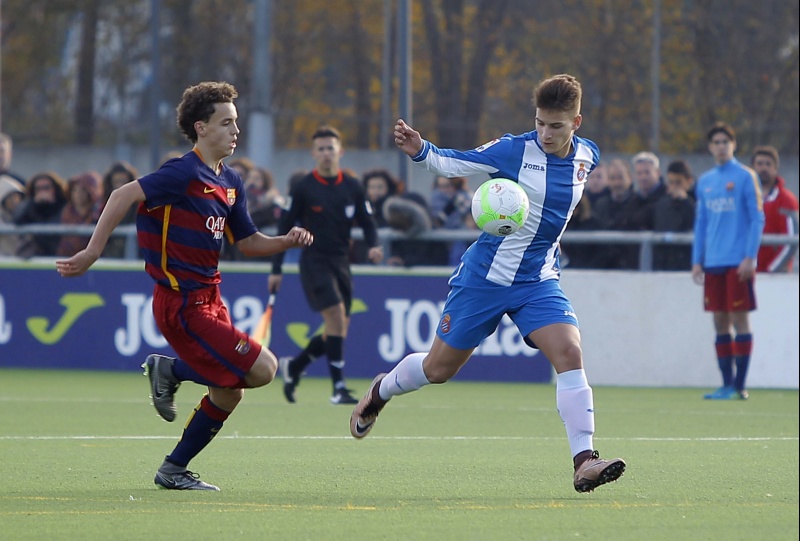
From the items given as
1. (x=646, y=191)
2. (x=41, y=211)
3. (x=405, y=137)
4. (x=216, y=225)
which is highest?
(x=405, y=137)

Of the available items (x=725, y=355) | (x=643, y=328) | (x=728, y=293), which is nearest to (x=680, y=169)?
(x=643, y=328)

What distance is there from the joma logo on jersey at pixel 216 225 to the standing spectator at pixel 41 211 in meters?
9.17

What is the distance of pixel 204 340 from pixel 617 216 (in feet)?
29.1

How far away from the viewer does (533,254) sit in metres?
7.08

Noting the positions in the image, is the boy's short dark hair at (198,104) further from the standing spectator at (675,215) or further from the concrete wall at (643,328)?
the standing spectator at (675,215)

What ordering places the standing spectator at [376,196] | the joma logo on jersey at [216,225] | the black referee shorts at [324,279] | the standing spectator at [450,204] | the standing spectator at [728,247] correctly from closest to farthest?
the joma logo on jersey at [216,225]
the black referee shorts at [324,279]
the standing spectator at [728,247]
the standing spectator at [376,196]
the standing spectator at [450,204]

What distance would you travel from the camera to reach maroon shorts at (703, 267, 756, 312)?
12.7 meters

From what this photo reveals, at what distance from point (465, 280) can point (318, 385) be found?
23.3ft

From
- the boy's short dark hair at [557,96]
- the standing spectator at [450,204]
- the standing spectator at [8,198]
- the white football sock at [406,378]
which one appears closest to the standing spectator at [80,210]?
the standing spectator at [8,198]

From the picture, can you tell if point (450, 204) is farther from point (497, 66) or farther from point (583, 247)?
point (497, 66)

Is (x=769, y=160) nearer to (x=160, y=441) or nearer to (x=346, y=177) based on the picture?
(x=346, y=177)

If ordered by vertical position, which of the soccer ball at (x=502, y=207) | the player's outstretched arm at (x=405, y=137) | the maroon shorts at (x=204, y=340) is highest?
the player's outstretched arm at (x=405, y=137)

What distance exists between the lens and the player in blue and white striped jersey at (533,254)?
6840mm

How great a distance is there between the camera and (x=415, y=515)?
611 cm
